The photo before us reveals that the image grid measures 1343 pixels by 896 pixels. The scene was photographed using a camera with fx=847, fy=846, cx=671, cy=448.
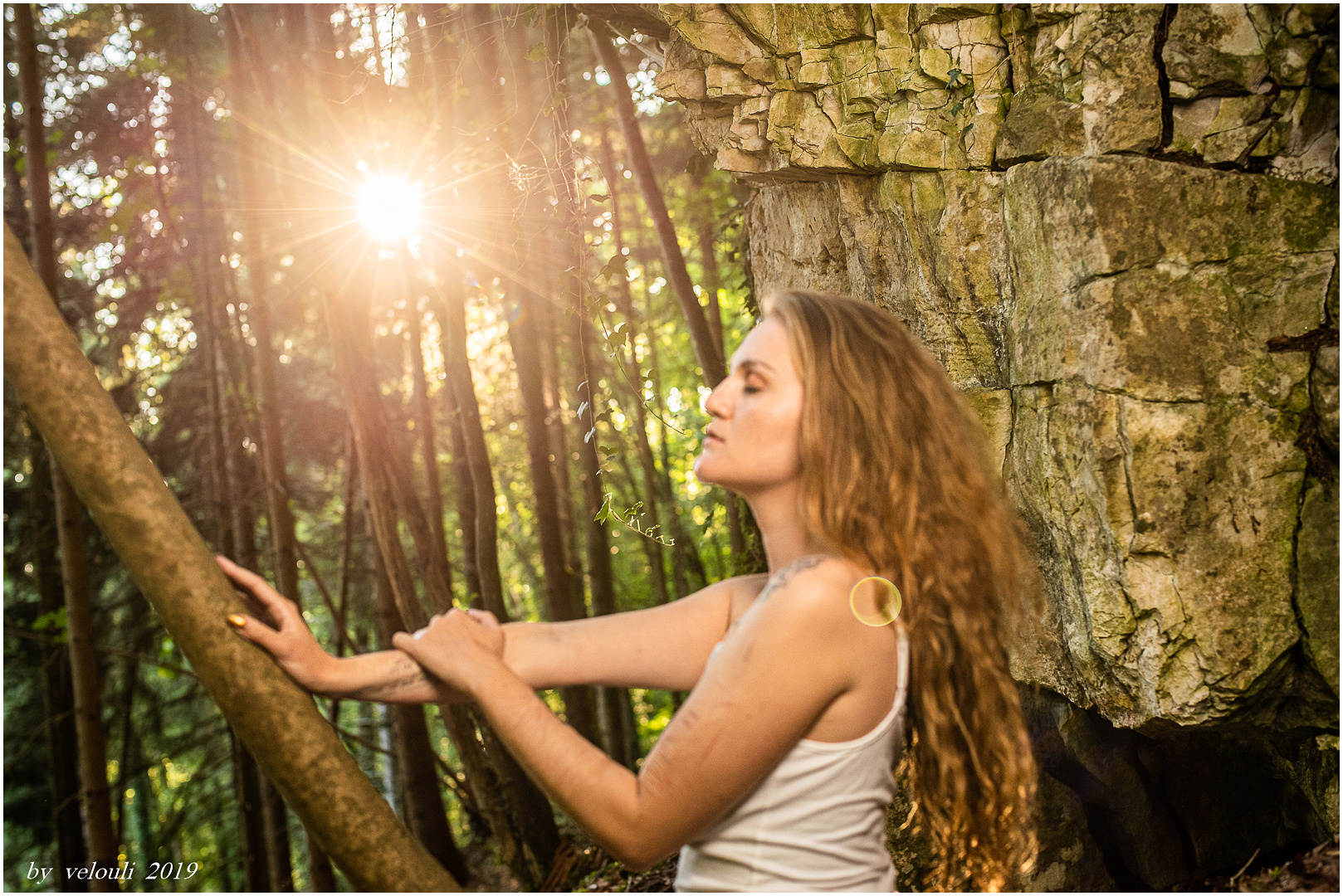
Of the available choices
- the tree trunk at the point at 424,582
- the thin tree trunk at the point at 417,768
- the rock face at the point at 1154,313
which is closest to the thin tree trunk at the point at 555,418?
the thin tree trunk at the point at 417,768

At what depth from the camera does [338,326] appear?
6164 millimetres

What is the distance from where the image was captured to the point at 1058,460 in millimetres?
3209

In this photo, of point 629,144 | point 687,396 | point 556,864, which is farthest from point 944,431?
point 687,396

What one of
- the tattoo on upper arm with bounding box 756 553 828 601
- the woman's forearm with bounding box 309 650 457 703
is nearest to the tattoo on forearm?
the woman's forearm with bounding box 309 650 457 703

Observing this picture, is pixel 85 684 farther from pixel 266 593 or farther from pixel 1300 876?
pixel 1300 876

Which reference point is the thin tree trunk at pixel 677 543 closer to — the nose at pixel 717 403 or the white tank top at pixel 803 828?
the nose at pixel 717 403

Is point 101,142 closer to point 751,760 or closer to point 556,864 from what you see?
point 556,864

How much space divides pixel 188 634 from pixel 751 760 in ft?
3.54

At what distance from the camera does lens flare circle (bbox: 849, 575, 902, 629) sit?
5.53ft

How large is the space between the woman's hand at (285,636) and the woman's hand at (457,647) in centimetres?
17

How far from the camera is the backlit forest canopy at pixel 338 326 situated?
5.83 metres

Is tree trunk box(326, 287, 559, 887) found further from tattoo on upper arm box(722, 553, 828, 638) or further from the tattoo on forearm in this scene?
tattoo on upper arm box(722, 553, 828, 638)

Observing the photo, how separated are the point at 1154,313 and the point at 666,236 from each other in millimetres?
3889

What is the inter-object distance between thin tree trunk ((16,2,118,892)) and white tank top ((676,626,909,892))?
5940 mm
